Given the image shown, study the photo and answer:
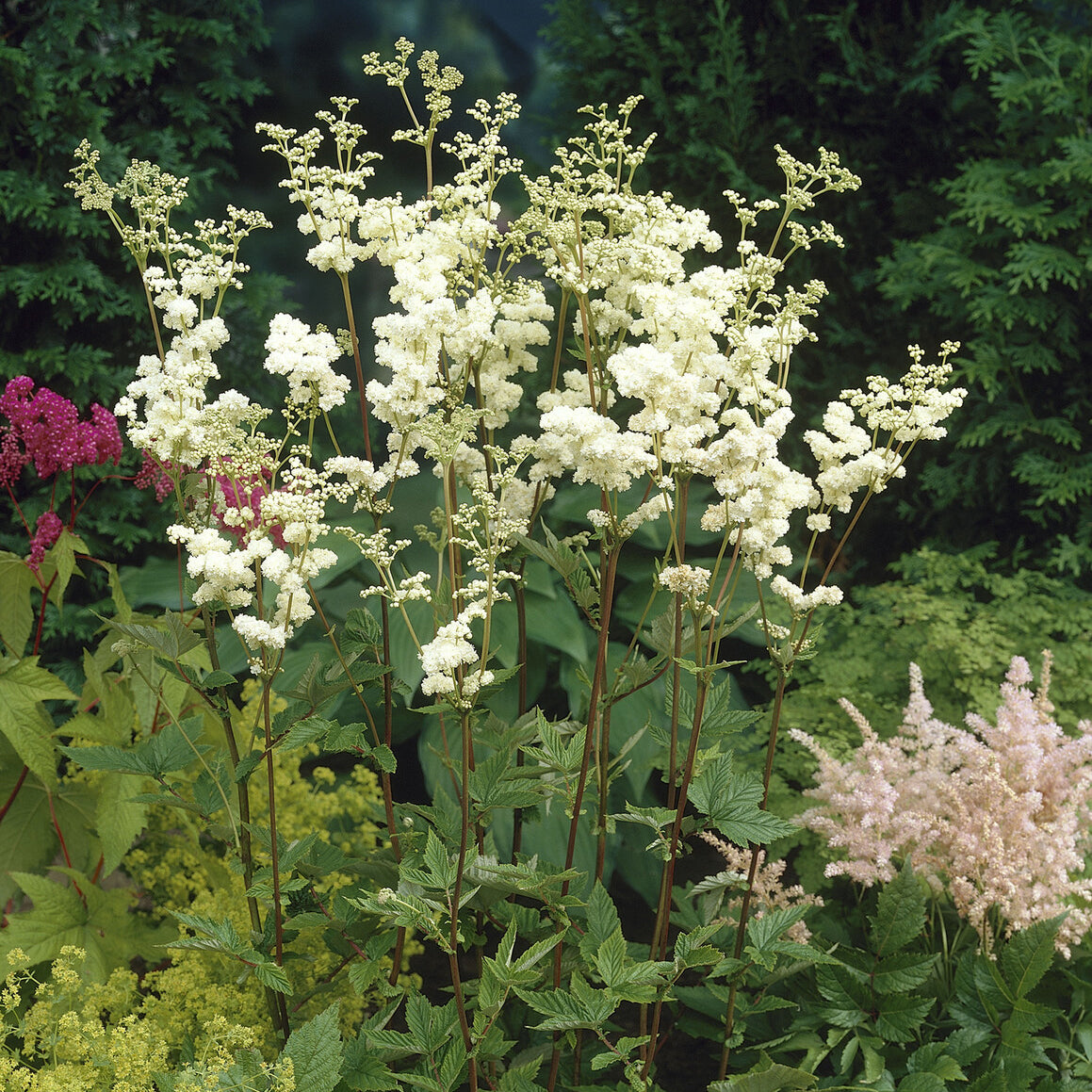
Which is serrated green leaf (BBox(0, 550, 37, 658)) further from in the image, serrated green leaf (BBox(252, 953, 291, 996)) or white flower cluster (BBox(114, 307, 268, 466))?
serrated green leaf (BBox(252, 953, 291, 996))

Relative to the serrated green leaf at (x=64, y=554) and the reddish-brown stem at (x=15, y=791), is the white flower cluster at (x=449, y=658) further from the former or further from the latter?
the reddish-brown stem at (x=15, y=791)

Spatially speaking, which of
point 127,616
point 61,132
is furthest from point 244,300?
point 127,616

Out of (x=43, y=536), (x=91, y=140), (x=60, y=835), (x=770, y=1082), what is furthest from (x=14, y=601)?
(x=91, y=140)

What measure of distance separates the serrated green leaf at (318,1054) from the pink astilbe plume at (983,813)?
81 cm

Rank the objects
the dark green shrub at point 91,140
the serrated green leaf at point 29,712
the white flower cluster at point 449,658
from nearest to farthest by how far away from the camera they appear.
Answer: the white flower cluster at point 449,658
the serrated green leaf at point 29,712
the dark green shrub at point 91,140

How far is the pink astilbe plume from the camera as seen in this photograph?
162 centimetres

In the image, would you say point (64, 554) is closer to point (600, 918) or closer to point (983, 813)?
point (600, 918)

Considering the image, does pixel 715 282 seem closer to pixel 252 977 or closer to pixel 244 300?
pixel 252 977

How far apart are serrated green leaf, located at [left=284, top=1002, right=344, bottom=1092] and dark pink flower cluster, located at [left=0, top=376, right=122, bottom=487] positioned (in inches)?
40.9

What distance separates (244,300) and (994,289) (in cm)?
235

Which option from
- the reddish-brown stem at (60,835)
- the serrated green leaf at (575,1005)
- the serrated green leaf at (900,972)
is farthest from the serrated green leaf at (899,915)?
the reddish-brown stem at (60,835)

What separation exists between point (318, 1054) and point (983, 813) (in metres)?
1.10

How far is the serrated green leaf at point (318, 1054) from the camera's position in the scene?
1.19 meters

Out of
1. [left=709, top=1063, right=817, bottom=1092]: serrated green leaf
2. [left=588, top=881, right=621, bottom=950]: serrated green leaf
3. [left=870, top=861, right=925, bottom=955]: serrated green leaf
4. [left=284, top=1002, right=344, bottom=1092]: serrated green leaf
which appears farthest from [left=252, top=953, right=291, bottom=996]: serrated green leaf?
[left=870, top=861, right=925, bottom=955]: serrated green leaf
